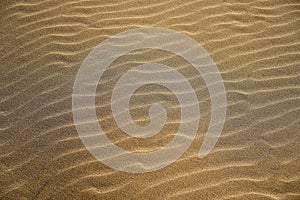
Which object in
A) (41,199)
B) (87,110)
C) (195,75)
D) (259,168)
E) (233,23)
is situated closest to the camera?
(41,199)

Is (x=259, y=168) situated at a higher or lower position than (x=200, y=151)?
lower

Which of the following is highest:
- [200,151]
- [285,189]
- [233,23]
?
[233,23]

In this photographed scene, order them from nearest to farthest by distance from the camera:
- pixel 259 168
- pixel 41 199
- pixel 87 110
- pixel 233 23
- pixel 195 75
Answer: pixel 41 199 < pixel 259 168 < pixel 87 110 < pixel 195 75 < pixel 233 23

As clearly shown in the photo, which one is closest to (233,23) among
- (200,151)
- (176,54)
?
(176,54)

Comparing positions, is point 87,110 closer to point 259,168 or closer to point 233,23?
point 259,168

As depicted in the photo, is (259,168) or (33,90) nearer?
(259,168)

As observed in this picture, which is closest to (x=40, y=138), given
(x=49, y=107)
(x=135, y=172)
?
(x=49, y=107)

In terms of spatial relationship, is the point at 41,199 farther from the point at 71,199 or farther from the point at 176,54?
the point at 176,54
